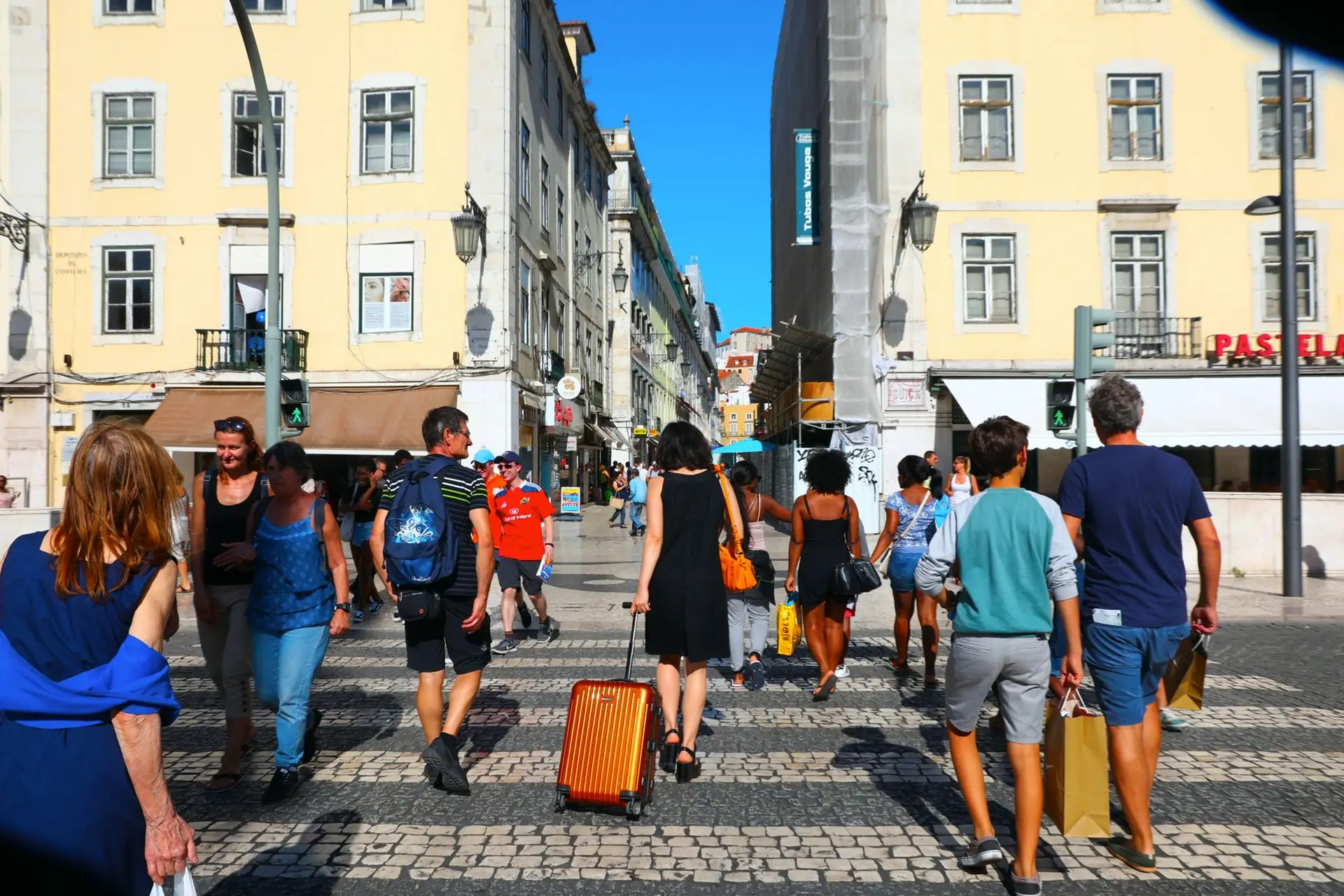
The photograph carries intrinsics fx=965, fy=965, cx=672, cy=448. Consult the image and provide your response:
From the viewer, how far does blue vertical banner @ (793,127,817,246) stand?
24.7 metres

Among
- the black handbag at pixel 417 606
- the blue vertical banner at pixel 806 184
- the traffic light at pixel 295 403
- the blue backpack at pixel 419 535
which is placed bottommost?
the black handbag at pixel 417 606

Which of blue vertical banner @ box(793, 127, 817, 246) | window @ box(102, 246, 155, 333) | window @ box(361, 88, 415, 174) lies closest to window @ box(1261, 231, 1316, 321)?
blue vertical banner @ box(793, 127, 817, 246)

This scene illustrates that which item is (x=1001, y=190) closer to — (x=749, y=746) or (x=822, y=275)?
(x=822, y=275)

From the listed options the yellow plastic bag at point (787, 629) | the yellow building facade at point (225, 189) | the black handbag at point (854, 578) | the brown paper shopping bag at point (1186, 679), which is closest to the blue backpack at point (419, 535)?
the black handbag at point (854, 578)

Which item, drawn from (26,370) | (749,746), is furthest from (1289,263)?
(26,370)

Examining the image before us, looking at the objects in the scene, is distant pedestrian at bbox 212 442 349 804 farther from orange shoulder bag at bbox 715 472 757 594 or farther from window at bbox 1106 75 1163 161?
window at bbox 1106 75 1163 161

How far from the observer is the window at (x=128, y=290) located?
70.3ft

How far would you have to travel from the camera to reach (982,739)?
5941mm

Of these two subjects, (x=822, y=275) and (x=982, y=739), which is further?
(x=822, y=275)

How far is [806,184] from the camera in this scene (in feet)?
81.6

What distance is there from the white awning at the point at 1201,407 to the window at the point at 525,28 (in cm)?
1256

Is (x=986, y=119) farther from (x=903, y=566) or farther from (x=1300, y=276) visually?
(x=903, y=566)

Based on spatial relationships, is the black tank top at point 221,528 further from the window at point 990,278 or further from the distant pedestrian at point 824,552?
the window at point 990,278

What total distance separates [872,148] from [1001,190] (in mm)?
2902
